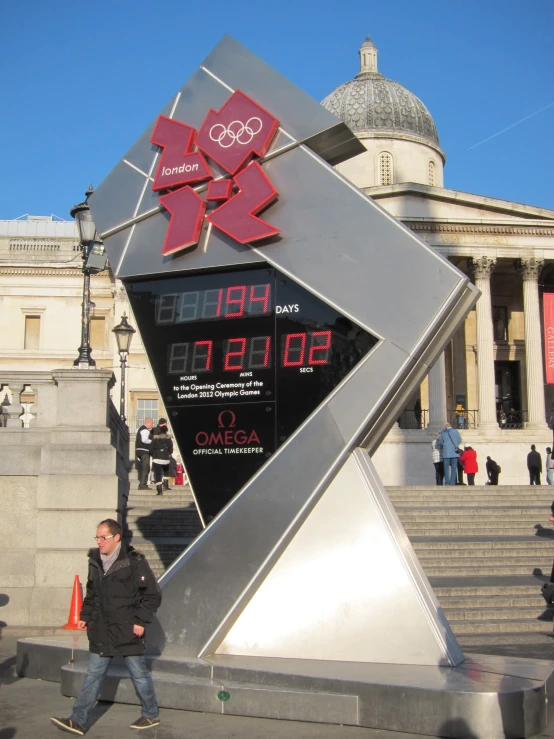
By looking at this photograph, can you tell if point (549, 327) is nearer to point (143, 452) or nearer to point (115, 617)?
Result: point (143, 452)

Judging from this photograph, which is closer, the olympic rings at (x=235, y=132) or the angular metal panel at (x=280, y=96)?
the angular metal panel at (x=280, y=96)

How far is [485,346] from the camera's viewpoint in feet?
138

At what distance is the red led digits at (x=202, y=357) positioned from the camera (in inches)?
400

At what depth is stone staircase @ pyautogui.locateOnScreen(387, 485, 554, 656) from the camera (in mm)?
13273

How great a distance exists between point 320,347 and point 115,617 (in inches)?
141

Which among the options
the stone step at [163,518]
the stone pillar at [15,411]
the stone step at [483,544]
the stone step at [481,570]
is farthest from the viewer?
the stone step at [163,518]

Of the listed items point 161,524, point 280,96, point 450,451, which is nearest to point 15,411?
point 161,524

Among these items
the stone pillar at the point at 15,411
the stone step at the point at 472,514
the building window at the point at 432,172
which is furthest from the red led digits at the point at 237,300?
the building window at the point at 432,172

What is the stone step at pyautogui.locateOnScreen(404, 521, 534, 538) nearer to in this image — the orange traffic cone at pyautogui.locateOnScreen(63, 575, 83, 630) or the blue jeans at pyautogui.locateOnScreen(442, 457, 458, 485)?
the blue jeans at pyautogui.locateOnScreen(442, 457, 458, 485)

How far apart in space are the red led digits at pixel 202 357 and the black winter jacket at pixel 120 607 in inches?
124

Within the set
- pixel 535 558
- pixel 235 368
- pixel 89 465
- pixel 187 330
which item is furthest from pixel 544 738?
pixel 535 558

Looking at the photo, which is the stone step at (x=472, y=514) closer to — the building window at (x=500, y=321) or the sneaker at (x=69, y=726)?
the sneaker at (x=69, y=726)

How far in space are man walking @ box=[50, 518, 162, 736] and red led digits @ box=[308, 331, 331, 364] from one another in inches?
119

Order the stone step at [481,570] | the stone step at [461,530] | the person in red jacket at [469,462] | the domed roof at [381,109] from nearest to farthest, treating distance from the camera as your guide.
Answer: the stone step at [481,570], the stone step at [461,530], the person in red jacket at [469,462], the domed roof at [381,109]
